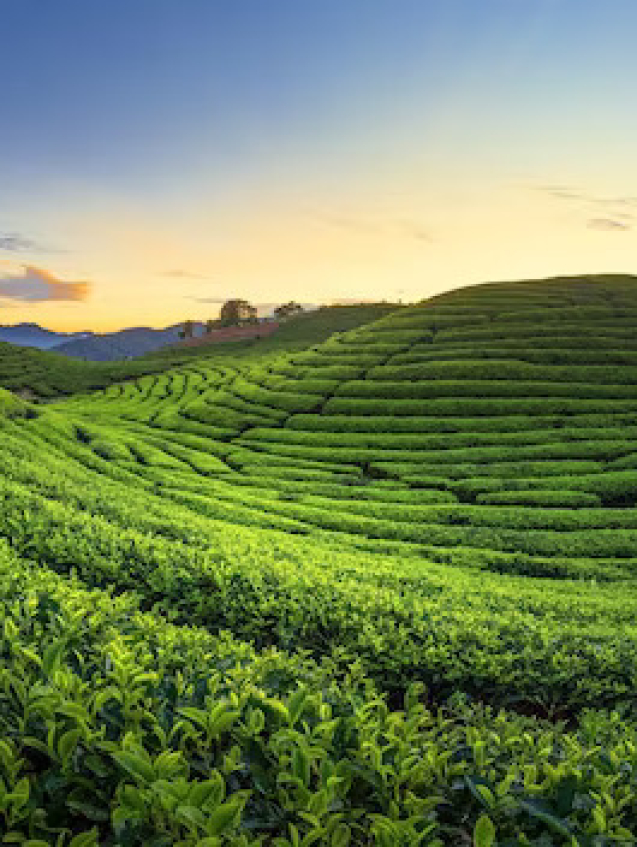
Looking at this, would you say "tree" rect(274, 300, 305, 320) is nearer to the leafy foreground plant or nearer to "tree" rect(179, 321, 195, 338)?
"tree" rect(179, 321, 195, 338)

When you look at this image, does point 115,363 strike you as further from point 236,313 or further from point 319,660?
point 319,660

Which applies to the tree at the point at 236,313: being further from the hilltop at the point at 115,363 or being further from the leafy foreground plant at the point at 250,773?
the leafy foreground plant at the point at 250,773

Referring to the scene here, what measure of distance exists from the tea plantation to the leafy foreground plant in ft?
0.05

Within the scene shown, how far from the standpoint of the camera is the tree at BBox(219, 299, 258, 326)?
160 metres

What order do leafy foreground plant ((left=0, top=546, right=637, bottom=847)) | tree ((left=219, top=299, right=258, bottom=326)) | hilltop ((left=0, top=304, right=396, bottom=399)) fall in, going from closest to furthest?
1. leafy foreground plant ((left=0, top=546, right=637, bottom=847))
2. hilltop ((left=0, top=304, right=396, bottom=399))
3. tree ((left=219, top=299, right=258, bottom=326))

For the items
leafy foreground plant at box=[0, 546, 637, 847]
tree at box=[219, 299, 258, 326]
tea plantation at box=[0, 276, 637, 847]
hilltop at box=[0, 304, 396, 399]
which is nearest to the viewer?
leafy foreground plant at box=[0, 546, 637, 847]

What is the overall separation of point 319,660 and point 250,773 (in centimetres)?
578

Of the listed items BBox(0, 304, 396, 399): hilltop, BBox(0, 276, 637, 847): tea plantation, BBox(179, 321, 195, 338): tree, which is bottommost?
BBox(0, 276, 637, 847): tea plantation

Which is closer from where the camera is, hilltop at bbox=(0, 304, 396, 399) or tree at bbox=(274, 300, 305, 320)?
hilltop at bbox=(0, 304, 396, 399)

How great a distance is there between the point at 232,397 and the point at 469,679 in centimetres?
5032

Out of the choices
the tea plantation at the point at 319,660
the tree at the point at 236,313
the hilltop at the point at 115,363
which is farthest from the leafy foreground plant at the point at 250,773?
the tree at the point at 236,313

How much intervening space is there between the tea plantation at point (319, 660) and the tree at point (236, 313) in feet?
420

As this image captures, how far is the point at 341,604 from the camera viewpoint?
31.4 feet

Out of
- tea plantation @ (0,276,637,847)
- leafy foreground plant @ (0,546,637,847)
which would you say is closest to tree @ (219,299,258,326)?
tea plantation @ (0,276,637,847)
